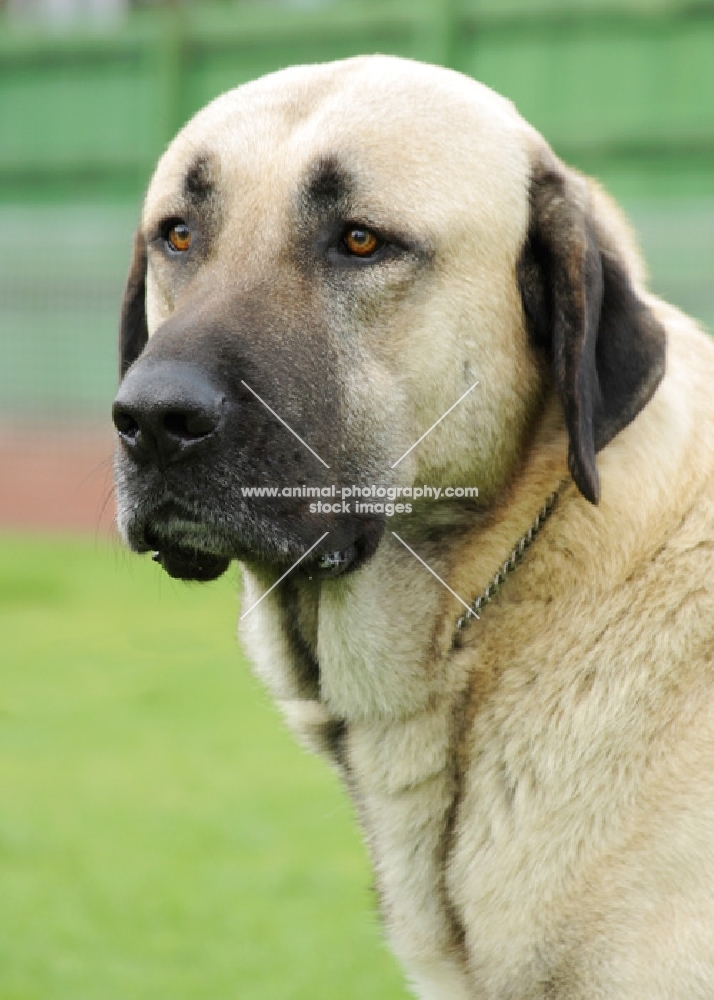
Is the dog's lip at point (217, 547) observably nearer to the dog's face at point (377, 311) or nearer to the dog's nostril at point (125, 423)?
the dog's face at point (377, 311)

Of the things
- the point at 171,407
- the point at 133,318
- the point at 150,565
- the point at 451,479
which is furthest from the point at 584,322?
the point at 150,565

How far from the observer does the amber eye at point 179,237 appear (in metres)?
2.97

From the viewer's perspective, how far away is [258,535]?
263cm

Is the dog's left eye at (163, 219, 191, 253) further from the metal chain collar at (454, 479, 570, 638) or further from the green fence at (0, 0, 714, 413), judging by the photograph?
the green fence at (0, 0, 714, 413)

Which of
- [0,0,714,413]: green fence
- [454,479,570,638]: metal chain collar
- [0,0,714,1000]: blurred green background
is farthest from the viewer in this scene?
[0,0,714,413]: green fence

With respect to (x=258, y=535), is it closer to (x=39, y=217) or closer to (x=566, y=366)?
(x=566, y=366)

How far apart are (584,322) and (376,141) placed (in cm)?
56

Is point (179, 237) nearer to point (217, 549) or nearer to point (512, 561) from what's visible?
point (217, 549)

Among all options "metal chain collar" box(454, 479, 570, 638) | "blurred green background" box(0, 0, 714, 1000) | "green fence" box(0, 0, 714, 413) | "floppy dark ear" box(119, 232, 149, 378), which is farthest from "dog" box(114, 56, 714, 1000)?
"green fence" box(0, 0, 714, 413)

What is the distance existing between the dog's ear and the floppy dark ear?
100 cm

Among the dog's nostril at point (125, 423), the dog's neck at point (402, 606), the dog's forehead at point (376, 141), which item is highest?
the dog's forehead at point (376, 141)

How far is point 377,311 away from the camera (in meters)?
2.78

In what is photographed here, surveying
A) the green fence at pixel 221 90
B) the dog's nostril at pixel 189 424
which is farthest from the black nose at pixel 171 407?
the green fence at pixel 221 90

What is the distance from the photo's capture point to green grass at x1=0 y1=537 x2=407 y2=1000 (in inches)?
Answer: 158
